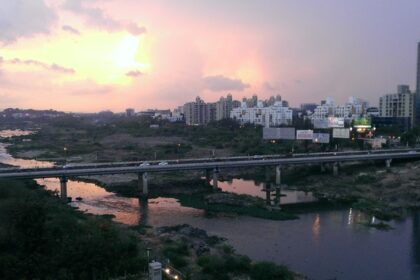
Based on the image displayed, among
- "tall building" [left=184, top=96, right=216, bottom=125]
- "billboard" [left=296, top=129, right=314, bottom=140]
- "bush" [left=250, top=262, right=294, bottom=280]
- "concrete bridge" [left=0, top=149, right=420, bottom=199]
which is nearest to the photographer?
"bush" [left=250, top=262, right=294, bottom=280]

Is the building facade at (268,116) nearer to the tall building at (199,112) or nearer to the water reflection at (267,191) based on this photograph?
the tall building at (199,112)

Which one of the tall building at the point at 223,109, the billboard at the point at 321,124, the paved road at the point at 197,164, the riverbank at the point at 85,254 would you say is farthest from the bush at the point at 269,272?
the tall building at the point at 223,109

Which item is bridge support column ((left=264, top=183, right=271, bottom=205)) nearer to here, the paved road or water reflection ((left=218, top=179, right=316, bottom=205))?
water reflection ((left=218, top=179, right=316, bottom=205))

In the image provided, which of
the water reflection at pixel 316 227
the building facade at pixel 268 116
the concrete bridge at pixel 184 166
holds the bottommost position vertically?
the water reflection at pixel 316 227

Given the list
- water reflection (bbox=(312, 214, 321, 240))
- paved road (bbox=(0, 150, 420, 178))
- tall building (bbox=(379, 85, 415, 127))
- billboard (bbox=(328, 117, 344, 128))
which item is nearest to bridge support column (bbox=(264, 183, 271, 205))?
paved road (bbox=(0, 150, 420, 178))

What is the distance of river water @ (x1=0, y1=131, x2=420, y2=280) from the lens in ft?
81.2

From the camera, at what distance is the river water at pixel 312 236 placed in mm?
24750

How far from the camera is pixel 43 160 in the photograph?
72.7 metres

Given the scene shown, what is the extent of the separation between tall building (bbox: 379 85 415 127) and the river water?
218 ft

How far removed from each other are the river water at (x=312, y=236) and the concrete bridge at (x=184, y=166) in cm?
291

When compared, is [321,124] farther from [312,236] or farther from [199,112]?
[199,112]

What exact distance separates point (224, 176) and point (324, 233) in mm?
26833

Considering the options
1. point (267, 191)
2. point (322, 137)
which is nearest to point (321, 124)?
point (322, 137)

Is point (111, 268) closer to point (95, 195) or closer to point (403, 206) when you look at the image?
point (95, 195)
